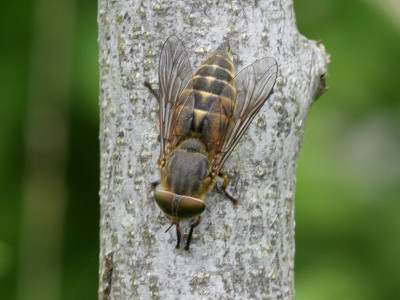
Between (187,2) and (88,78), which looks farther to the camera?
(88,78)

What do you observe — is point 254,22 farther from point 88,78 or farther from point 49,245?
point 49,245

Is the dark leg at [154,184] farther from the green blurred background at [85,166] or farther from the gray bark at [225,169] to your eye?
the green blurred background at [85,166]

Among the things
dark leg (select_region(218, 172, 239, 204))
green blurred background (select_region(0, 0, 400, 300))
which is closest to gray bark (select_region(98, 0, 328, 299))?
dark leg (select_region(218, 172, 239, 204))

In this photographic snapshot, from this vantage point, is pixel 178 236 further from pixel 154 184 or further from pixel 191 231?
pixel 154 184

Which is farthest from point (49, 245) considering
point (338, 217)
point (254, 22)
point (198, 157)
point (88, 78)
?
point (254, 22)

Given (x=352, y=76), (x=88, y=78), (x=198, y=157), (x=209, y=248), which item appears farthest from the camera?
(x=352, y=76)

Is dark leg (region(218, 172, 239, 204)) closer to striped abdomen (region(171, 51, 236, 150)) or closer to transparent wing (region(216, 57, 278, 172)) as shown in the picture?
transparent wing (region(216, 57, 278, 172))
